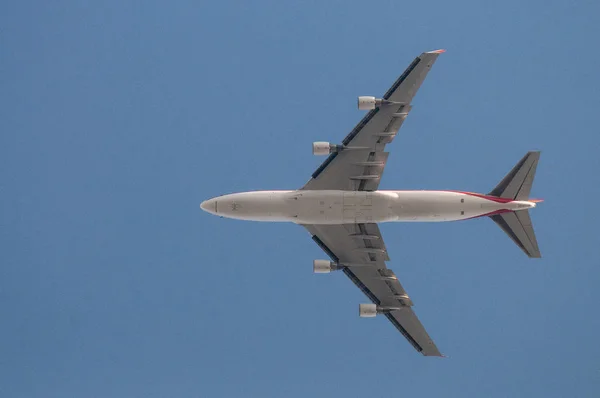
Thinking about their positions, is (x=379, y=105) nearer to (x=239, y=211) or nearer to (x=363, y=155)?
(x=363, y=155)

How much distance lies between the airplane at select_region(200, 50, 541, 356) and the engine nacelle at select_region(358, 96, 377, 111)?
72 millimetres

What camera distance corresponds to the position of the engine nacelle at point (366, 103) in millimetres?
50625

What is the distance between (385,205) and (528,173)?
11.2m

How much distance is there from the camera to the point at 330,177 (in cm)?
5291

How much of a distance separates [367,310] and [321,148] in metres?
13.5

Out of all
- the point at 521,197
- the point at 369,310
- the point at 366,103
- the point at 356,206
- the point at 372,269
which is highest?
the point at 366,103

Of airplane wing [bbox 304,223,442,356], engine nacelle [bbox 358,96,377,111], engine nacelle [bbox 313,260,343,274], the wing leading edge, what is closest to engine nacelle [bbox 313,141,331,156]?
the wing leading edge

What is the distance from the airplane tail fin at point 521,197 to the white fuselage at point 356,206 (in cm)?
65

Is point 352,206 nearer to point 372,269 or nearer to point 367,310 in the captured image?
point 372,269

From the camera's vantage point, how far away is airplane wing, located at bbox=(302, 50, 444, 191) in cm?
5119

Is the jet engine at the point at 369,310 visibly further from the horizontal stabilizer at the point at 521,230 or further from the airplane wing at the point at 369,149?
the horizontal stabilizer at the point at 521,230

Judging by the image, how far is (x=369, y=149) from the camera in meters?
52.4

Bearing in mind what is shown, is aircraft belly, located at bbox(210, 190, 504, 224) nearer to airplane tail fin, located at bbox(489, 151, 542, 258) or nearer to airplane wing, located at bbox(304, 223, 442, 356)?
airplane tail fin, located at bbox(489, 151, 542, 258)

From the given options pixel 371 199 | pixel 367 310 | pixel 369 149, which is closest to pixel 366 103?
pixel 369 149
